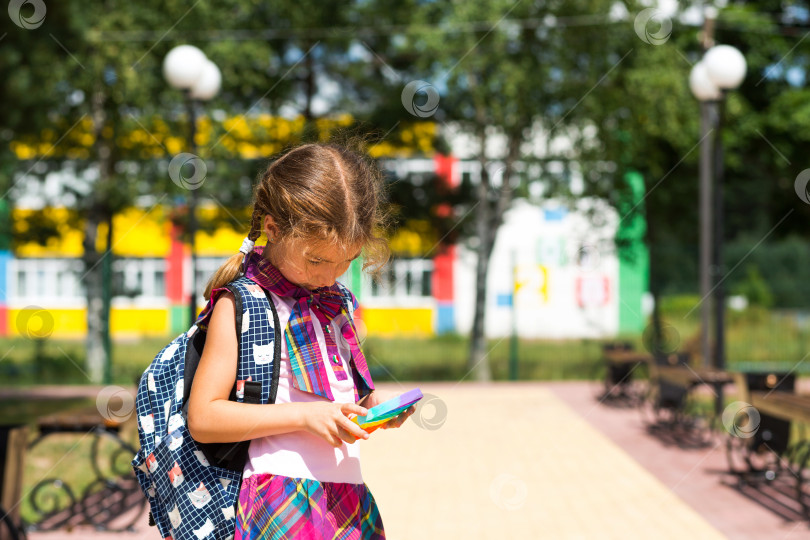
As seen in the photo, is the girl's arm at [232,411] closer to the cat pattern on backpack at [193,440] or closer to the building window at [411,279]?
the cat pattern on backpack at [193,440]

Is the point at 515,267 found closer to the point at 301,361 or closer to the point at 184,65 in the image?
the point at 184,65

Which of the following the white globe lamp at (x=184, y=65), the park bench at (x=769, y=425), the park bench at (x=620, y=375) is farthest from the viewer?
the park bench at (x=620, y=375)

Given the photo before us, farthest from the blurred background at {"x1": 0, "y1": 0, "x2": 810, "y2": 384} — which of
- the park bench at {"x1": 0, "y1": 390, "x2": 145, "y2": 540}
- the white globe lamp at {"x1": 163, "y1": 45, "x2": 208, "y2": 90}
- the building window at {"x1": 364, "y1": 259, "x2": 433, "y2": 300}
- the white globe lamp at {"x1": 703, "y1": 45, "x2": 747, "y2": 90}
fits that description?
the park bench at {"x1": 0, "y1": 390, "x2": 145, "y2": 540}

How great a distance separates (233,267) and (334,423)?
399 millimetres

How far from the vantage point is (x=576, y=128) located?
15.4m

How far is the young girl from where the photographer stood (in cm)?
150

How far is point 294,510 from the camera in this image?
1.55m

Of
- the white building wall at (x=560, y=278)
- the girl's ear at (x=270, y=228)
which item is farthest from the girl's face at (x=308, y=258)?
the white building wall at (x=560, y=278)

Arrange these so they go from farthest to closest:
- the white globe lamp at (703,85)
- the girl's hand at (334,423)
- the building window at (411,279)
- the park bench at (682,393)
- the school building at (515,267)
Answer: the building window at (411,279), the school building at (515,267), the white globe lamp at (703,85), the park bench at (682,393), the girl's hand at (334,423)

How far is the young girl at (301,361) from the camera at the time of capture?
150 cm

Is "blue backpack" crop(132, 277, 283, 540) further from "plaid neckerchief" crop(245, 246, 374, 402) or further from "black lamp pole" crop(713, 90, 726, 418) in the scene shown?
"black lamp pole" crop(713, 90, 726, 418)

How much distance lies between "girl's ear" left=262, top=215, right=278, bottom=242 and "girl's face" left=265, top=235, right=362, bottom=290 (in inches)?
0.5

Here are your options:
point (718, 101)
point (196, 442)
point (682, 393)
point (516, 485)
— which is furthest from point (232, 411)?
point (718, 101)

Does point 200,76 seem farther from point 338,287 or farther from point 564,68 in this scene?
point 564,68
